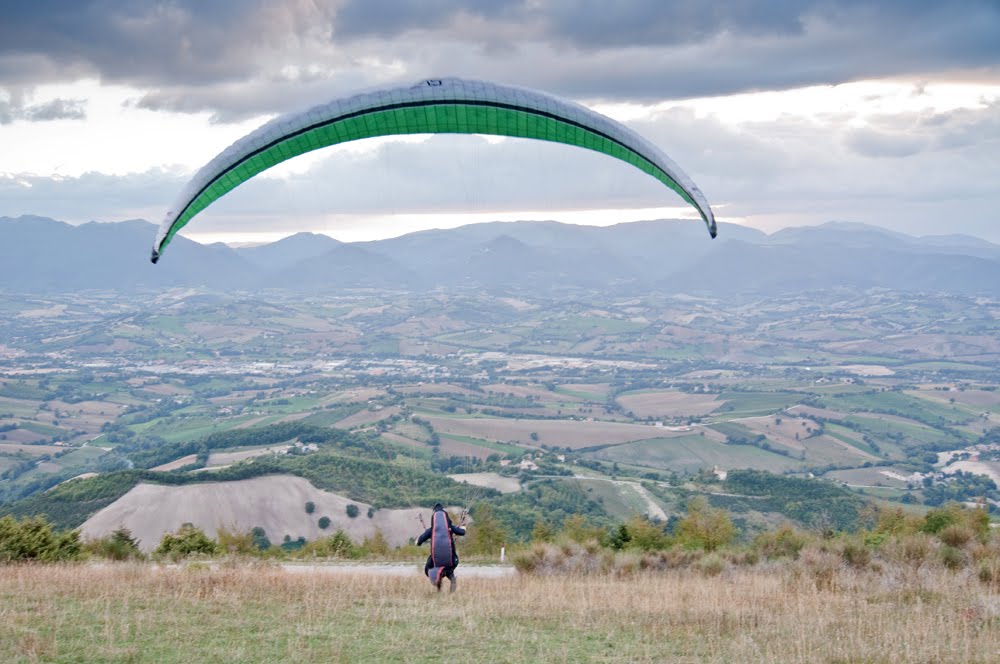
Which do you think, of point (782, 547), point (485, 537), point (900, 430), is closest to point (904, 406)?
point (900, 430)

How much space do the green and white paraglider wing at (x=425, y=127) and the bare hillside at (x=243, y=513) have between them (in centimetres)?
3417

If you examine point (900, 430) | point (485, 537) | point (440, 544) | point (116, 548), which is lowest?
point (900, 430)

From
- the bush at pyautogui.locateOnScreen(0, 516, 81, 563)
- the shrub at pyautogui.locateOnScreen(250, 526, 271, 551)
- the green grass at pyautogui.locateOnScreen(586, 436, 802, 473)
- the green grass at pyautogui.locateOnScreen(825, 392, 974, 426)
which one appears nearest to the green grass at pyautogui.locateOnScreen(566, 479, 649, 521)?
the green grass at pyautogui.locateOnScreen(586, 436, 802, 473)

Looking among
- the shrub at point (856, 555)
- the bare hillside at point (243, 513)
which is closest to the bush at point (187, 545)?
the shrub at point (856, 555)

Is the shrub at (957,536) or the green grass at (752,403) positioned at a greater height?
the shrub at (957,536)

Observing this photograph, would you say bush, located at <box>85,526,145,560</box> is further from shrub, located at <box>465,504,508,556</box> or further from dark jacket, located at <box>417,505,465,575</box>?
shrub, located at <box>465,504,508,556</box>

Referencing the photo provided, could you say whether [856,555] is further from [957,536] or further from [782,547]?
[782,547]

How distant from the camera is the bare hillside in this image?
46.9 metres

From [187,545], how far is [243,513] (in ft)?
106

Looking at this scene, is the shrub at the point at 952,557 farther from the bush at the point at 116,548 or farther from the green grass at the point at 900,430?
the green grass at the point at 900,430

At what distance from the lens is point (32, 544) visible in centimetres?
1675

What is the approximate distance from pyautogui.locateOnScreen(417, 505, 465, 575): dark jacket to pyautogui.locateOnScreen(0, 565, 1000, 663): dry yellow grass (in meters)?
0.54

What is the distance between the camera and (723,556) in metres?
17.2

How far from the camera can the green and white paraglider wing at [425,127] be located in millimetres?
13648
